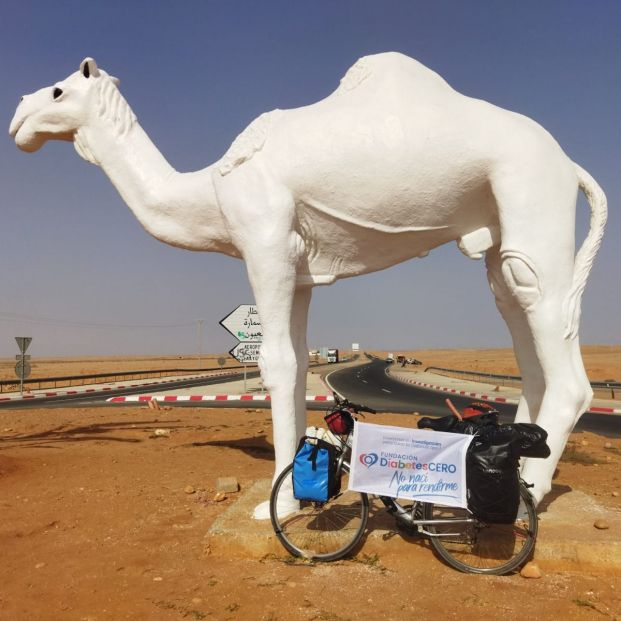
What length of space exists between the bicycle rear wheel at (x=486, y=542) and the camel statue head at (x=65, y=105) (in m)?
4.32

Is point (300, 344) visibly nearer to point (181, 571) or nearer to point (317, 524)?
point (317, 524)

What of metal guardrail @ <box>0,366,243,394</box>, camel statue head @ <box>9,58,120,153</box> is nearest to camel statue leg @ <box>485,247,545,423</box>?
camel statue head @ <box>9,58,120,153</box>

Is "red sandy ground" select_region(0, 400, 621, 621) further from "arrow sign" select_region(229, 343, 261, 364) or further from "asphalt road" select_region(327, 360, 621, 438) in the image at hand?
"arrow sign" select_region(229, 343, 261, 364)

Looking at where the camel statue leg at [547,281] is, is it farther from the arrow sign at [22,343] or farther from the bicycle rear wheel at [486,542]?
the arrow sign at [22,343]

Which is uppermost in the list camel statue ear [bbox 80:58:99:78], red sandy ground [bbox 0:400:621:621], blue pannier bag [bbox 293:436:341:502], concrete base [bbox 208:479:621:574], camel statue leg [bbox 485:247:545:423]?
camel statue ear [bbox 80:58:99:78]

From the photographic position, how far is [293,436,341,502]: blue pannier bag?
3.54 metres

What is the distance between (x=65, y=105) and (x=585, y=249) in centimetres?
454

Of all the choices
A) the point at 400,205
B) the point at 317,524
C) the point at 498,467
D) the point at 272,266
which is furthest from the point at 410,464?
the point at 400,205

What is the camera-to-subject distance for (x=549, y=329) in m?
3.91

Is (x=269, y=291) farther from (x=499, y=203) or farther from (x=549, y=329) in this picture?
(x=549, y=329)

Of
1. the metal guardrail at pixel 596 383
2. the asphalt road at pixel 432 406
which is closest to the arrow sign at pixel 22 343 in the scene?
the asphalt road at pixel 432 406

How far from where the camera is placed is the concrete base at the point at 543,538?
3.43 metres

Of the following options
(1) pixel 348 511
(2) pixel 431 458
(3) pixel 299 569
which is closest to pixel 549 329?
(2) pixel 431 458

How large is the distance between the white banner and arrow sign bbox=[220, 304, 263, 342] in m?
11.1
